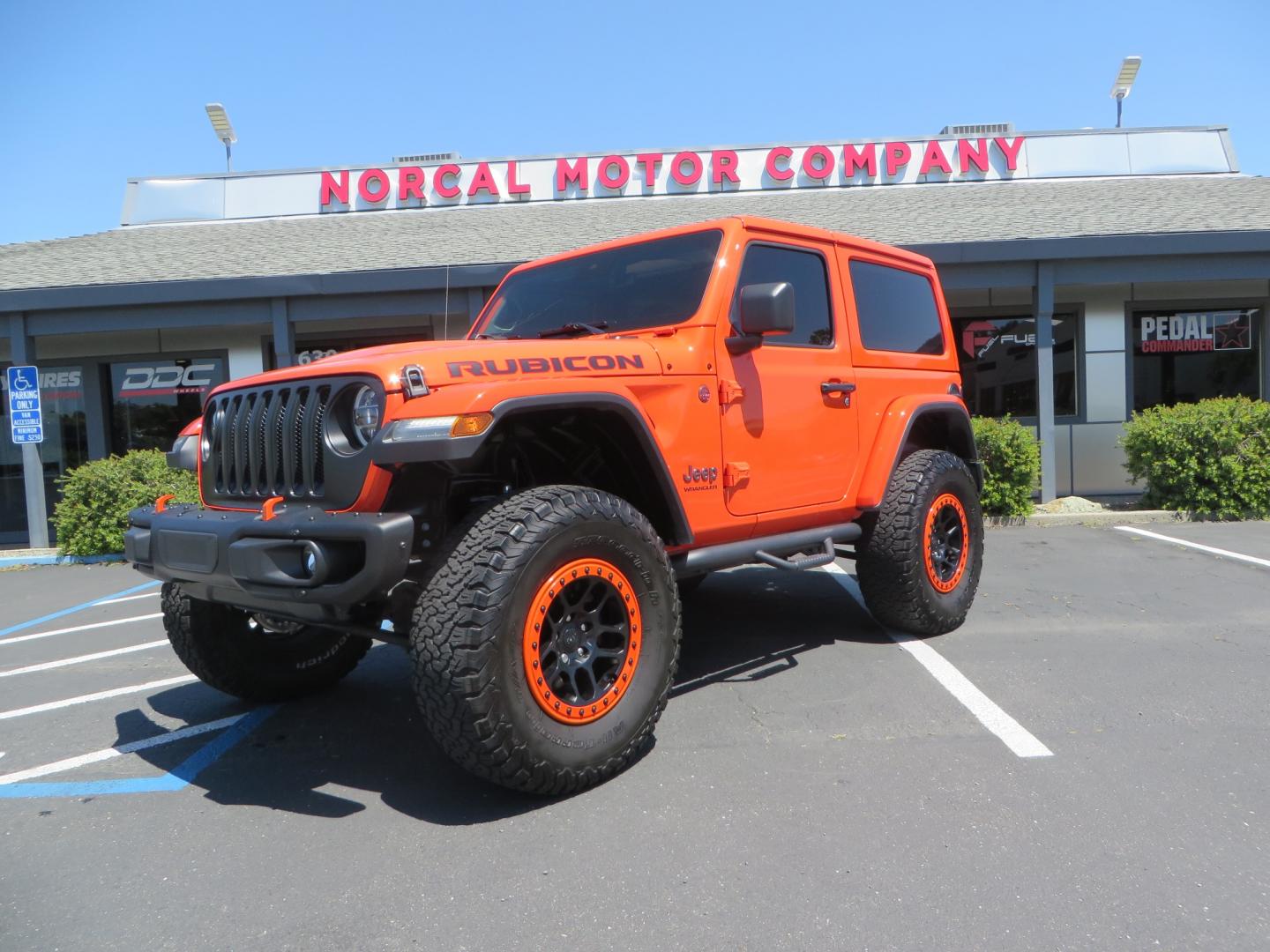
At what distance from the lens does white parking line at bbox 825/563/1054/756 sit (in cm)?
340

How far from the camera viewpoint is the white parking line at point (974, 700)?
340cm

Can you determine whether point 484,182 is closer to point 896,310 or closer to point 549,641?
point 896,310

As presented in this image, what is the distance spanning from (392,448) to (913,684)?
9.22 ft

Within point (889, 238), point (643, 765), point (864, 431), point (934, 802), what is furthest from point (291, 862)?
point (889, 238)

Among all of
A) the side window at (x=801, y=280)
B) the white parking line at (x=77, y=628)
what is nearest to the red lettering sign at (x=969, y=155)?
the side window at (x=801, y=280)

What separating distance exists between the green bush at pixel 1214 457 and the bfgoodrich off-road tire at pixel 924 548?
6206mm

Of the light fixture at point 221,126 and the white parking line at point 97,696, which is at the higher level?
the light fixture at point 221,126

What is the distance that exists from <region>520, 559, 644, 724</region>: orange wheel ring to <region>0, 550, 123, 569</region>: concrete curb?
9.16 m

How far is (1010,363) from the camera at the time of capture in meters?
13.1

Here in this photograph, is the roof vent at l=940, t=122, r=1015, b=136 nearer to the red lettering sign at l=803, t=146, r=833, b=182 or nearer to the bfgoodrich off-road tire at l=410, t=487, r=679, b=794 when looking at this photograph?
the red lettering sign at l=803, t=146, r=833, b=182

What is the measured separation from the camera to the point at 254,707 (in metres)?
4.22

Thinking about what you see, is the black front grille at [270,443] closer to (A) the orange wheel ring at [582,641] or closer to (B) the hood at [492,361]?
(B) the hood at [492,361]

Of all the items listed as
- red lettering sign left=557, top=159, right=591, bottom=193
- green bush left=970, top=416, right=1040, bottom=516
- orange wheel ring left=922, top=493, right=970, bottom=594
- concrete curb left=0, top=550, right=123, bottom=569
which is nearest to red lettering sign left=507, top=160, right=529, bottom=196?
red lettering sign left=557, top=159, right=591, bottom=193

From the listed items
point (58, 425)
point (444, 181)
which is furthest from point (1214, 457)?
point (58, 425)
